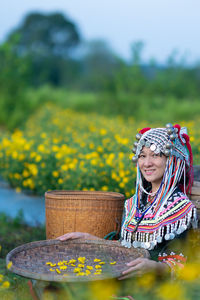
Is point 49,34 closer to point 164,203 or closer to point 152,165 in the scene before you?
point 152,165

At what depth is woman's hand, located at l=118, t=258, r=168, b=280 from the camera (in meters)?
1.99

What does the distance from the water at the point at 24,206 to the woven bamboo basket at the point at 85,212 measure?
1574mm

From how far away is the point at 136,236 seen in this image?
2.43 m

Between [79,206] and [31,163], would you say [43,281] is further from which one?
[31,163]

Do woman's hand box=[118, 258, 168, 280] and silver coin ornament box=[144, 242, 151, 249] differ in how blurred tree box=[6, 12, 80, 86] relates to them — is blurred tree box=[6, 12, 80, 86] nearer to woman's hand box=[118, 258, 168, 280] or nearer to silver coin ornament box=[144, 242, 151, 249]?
silver coin ornament box=[144, 242, 151, 249]

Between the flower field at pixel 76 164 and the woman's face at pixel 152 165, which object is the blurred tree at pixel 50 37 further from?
the woman's face at pixel 152 165

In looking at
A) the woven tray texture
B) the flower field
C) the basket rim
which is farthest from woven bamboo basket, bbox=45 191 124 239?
the flower field

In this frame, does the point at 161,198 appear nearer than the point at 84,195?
Yes

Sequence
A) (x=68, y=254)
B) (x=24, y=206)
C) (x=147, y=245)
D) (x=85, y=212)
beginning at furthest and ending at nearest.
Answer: (x=24, y=206) → (x=85, y=212) → (x=68, y=254) → (x=147, y=245)

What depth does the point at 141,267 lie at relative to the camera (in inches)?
79.7

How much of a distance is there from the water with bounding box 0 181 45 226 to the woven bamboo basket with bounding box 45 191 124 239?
1.57 m

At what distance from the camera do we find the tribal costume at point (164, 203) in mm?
2289

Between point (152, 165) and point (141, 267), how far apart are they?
643 mm

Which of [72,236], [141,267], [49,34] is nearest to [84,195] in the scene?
[72,236]
